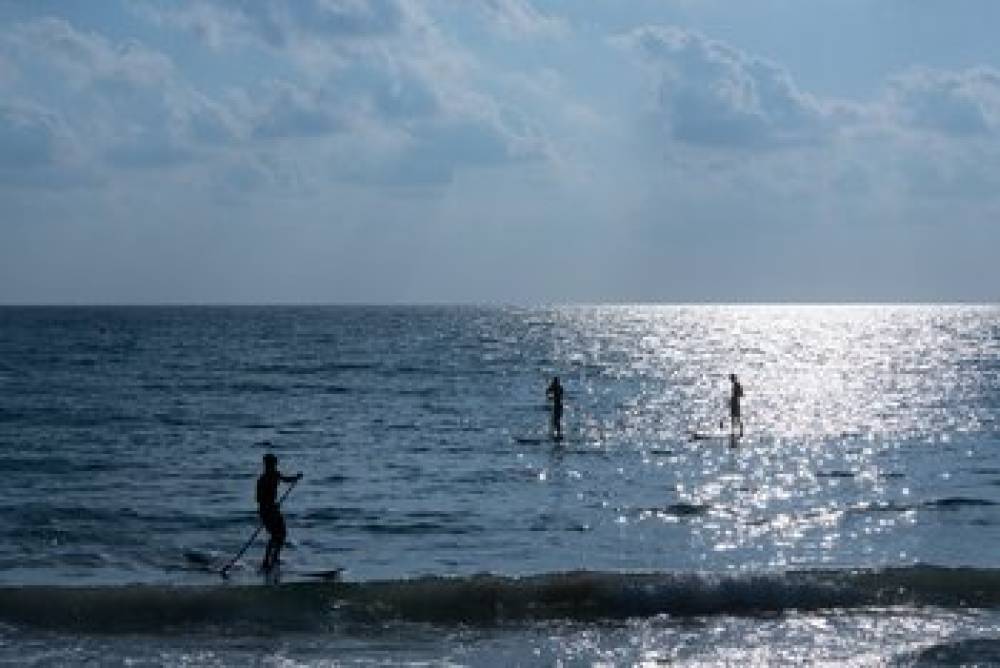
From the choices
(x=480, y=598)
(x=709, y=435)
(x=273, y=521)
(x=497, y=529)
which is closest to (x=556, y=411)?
(x=709, y=435)

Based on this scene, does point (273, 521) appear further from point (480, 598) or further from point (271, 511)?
point (480, 598)

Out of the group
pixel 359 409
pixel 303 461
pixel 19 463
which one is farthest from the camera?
pixel 359 409

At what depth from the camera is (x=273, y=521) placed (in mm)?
23141

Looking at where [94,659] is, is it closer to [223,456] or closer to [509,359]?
[223,456]

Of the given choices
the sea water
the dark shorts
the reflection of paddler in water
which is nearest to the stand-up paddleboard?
the sea water

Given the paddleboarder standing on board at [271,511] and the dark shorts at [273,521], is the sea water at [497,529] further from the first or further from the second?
the dark shorts at [273,521]

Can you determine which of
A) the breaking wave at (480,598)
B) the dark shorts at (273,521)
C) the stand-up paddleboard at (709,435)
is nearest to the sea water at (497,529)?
the breaking wave at (480,598)

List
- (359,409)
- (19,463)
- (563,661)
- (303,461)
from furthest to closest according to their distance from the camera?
(359,409) → (303,461) → (19,463) → (563,661)

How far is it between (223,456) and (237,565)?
680 inches

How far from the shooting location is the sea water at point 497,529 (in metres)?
18.0

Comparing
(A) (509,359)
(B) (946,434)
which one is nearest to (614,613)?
(B) (946,434)

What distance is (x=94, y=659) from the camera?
650 inches

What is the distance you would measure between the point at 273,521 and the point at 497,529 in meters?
5.55

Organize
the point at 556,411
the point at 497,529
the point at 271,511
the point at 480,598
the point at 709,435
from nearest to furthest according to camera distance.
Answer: the point at 480,598
the point at 271,511
the point at 497,529
the point at 556,411
the point at 709,435
